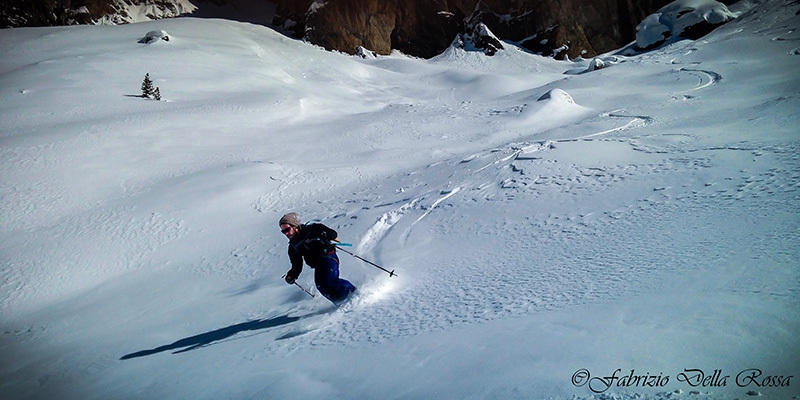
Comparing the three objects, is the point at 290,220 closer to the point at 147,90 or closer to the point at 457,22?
the point at 147,90

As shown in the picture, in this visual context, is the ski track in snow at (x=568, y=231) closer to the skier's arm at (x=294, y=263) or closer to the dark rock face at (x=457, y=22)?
the skier's arm at (x=294, y=263)

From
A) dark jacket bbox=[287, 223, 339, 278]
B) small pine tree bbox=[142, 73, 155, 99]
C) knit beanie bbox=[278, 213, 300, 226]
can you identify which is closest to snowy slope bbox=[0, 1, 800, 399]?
dark jacket bbox=[287, 223, 339, 278]

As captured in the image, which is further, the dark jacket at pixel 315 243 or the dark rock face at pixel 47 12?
the dark rock face at pixel 47 12

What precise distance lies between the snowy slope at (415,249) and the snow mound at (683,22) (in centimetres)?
2388

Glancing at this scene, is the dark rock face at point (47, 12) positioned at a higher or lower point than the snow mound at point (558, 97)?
higher

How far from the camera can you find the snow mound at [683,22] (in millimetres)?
33688

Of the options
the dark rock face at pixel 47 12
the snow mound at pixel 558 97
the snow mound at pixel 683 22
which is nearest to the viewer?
the snow mound at pixel 558 97

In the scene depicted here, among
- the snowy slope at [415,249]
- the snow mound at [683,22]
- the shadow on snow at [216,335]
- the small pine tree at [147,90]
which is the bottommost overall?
the shadow on snow at [216,335]

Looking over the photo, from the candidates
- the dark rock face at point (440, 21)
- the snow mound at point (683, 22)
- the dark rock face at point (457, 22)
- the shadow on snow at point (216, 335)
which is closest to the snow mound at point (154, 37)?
the dark rock face at point (440, 21)

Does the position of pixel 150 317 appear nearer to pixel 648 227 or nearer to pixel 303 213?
pixel 303 213

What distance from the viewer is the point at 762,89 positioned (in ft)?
39.6

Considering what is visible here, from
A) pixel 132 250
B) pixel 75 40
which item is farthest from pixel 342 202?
pixel 75 40

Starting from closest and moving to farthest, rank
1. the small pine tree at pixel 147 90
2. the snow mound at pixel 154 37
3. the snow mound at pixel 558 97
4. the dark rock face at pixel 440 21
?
the snow mound at pixel 558 97
the small pine tree at pixel 147 90
the snow mound at pixel 154 37
the dark rock face at pixel 440 21

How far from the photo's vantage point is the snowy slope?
2523 mm
